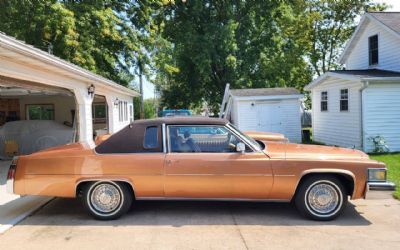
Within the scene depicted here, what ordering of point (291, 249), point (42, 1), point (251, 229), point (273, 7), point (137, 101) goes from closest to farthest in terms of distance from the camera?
point (291, 249) < point (251, 229) < point (42, 1) < point (273, 7) < point (137, 101)

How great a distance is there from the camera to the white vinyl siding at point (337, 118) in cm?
1438

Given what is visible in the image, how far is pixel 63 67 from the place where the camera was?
891cm

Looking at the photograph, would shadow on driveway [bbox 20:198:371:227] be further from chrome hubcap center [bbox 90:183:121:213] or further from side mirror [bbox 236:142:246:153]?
side mirror [bbox 236:142:246:153]

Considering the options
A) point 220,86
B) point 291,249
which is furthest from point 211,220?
point 220,86

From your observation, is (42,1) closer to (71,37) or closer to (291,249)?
(71,37)

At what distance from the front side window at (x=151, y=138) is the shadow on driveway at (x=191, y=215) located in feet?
3.68

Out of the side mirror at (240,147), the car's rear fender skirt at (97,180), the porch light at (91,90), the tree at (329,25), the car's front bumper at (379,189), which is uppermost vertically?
the tree at (329,25)

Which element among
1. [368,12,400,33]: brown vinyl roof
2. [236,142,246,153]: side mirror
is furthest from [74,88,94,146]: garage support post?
[368,12,400,33]: brown vinyl roof

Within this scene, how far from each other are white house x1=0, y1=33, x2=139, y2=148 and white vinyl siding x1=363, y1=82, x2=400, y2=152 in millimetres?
→ 9844

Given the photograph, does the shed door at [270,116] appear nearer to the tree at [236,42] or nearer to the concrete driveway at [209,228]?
the tree at [236,42]

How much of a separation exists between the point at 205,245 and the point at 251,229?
0.88m

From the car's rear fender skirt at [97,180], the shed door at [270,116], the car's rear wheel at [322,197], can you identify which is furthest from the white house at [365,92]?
the car's rear fender skirt at [97,180]

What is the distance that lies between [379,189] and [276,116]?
1408 centimetres

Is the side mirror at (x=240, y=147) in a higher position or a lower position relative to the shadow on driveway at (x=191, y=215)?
higher
